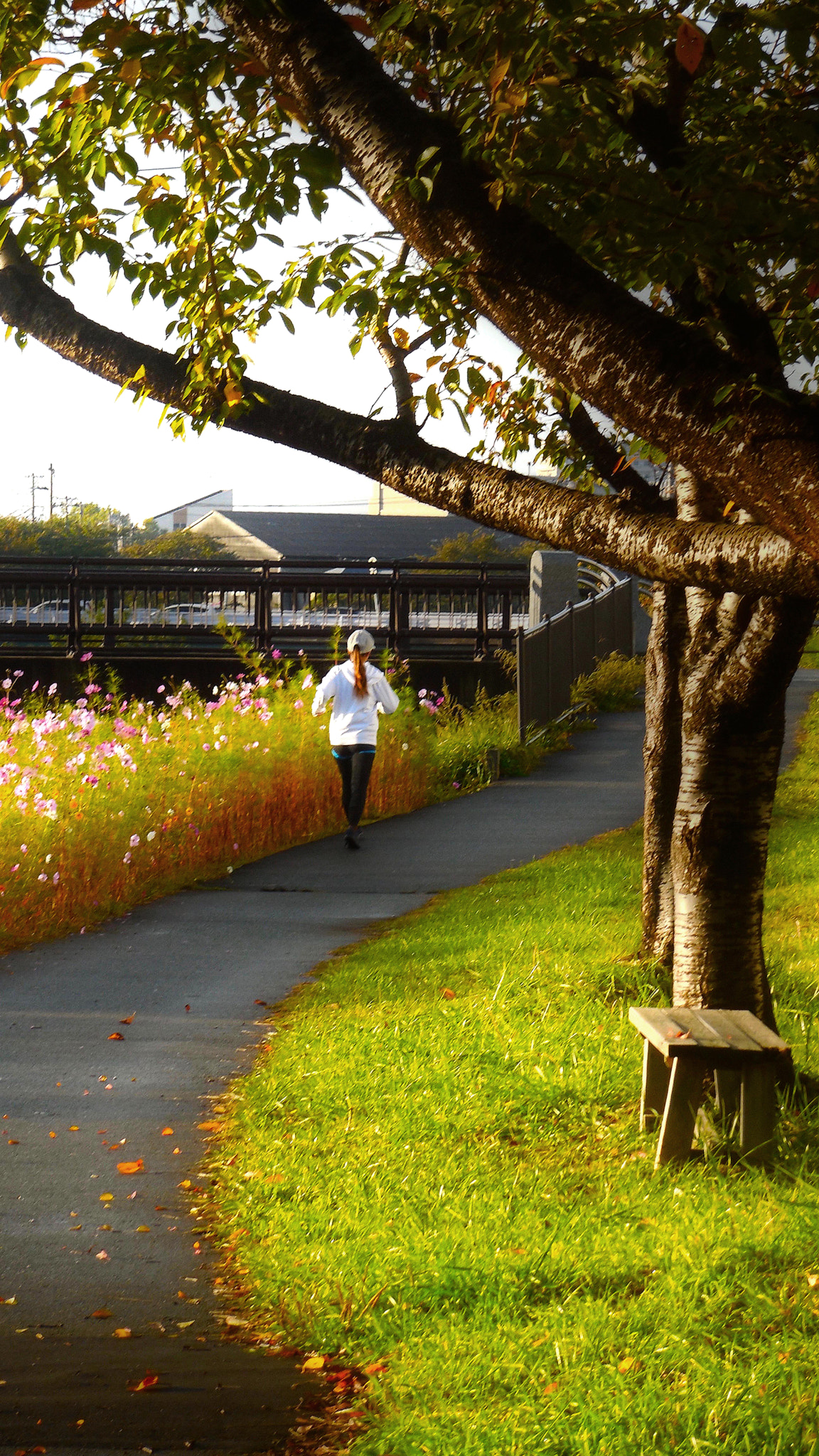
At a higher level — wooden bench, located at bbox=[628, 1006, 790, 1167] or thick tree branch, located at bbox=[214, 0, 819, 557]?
thick tree branch, located at bbox=[214, 0, 819, 557]

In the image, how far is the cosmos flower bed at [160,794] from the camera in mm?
9633

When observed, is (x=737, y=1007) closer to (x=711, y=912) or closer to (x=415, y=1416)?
(x=711, y=912)

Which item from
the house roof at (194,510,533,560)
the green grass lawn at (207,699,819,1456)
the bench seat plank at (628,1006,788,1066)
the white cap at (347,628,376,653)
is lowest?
the green grass lawn at (207,699,819,1456)

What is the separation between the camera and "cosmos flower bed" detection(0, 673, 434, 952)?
9.63 m

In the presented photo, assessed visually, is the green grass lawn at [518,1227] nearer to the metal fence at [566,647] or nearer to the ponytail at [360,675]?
the ponytail at [360,675]

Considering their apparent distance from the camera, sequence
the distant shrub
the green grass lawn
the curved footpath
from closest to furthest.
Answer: the green grass lawn < the curved footpath < the distant shrub

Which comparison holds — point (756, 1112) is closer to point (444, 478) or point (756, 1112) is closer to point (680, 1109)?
point (680, 1109)

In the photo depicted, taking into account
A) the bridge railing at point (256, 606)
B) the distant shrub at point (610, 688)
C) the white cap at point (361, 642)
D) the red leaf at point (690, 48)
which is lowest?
the distant shrub at point (610, 688)

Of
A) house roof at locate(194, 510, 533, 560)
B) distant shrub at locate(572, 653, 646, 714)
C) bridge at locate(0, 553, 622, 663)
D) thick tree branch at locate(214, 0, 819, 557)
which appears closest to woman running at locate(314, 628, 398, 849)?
thick tree branch at locate(214, 0, 819, 557)

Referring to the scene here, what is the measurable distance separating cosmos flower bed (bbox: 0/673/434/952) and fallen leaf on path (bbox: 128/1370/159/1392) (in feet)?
17.9

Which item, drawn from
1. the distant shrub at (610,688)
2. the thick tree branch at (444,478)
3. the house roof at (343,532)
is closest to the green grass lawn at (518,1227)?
the thick tree branch at (444,478)

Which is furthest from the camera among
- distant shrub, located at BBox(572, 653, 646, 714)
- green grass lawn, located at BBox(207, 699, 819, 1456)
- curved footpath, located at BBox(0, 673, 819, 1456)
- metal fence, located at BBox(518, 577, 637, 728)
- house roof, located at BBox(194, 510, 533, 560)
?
house roof, located at BBox(194, 510, 533, 560)

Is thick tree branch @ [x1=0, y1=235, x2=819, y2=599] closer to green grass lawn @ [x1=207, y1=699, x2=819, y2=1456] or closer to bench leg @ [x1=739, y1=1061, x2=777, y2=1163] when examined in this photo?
bench leg @ [x1=739, y1=1061, x2=777, y2=1163]

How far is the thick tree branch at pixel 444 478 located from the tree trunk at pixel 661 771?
2.36 m
